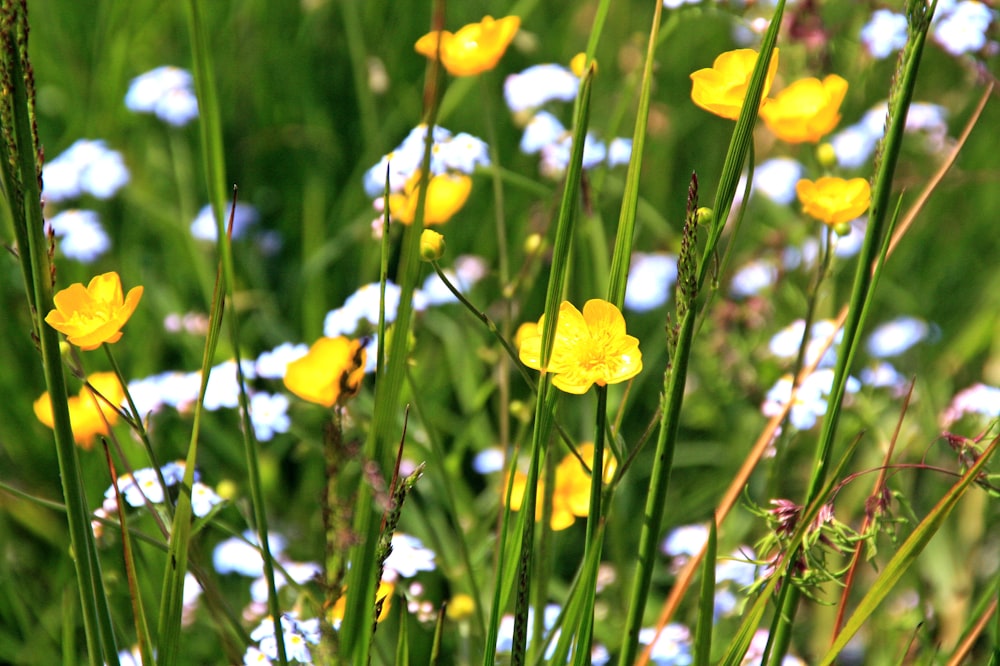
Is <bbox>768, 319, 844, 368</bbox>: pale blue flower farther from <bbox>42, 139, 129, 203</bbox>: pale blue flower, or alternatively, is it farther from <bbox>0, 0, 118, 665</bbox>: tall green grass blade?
<bbox>42, 139, 129, 203</bbox>: pale blue flower

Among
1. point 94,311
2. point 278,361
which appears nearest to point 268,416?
point 278,361

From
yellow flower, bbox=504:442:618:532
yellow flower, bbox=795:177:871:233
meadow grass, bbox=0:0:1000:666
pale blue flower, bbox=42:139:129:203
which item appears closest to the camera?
meadow grass, bbox=0:0:1000:666

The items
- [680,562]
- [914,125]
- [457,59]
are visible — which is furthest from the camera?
[914,125]

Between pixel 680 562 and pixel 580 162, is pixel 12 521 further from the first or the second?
pixel 580 162

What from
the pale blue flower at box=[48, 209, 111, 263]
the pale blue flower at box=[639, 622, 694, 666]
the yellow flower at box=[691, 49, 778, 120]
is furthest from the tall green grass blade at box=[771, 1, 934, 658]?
the pale blue flower at box=[48, 209, 111, 263]

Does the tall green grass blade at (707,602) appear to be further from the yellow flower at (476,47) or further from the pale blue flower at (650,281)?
the pale blue flower at (650,281)

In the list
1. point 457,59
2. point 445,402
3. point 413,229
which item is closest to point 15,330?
point 445,402

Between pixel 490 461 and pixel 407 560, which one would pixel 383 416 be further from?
pixel 490 461
